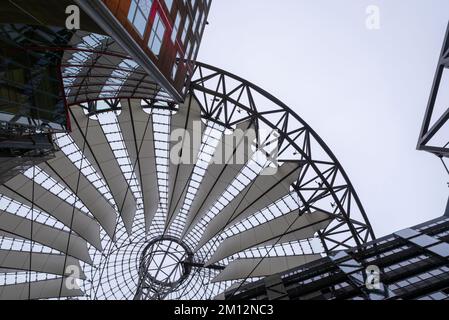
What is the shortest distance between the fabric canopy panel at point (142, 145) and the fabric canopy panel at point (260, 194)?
5970mm

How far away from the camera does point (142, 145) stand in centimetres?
2719

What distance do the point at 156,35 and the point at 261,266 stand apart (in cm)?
2256

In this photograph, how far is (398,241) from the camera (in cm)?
2117

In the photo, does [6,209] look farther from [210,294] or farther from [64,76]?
[210,294]

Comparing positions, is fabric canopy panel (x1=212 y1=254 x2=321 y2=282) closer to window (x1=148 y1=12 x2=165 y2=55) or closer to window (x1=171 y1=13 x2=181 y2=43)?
window (x1=171 y1=13 x2=181 y2=43)

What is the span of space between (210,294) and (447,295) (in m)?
28.8

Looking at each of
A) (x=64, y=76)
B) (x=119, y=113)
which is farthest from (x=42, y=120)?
(x=119, y=113)

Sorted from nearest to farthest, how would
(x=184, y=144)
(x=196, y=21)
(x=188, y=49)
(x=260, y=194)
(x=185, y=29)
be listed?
(x=185, y=29), (x=188, y=49), (x=196, y=21), (x=184, y=144), (x=260, y=194)

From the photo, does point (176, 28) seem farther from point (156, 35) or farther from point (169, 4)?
point (156, 35)

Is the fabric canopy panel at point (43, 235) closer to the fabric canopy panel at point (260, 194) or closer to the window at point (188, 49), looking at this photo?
the fabric canopy panel at point (260, 194)

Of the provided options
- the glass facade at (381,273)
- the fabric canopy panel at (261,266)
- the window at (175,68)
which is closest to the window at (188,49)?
the window at (175,68)

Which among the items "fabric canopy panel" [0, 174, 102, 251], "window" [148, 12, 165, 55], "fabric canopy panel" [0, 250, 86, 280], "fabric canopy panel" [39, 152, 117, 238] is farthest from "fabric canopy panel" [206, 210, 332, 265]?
"window" [148, 12, 165, 55]

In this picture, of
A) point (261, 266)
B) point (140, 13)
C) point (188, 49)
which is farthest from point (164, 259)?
point (140, 13)

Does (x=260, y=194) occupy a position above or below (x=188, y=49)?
below
